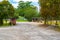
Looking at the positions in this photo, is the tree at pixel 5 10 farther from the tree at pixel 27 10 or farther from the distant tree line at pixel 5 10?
the tree at pixel 27 10

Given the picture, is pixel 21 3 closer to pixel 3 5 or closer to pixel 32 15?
pixel 32 15

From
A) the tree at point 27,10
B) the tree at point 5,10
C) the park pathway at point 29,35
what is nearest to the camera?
the park pathway at point 29,35

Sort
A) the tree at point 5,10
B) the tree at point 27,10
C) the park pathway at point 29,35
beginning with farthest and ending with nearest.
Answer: the tree at point 27,10, the tree at point 5,10, the park pathway at point 29,35

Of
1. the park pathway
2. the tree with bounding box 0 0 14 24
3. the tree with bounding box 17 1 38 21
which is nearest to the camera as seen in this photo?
the park pathway

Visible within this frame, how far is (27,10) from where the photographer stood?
57031 millimetres

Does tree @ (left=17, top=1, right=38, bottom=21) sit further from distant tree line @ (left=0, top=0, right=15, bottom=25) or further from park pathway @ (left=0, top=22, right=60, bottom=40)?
park pathway @ (left=0, top=22, right=60, bottom=40)

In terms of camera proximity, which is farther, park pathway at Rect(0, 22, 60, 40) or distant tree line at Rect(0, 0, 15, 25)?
distant tree line at Rect(0, 0, 15, 25)

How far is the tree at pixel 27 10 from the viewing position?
52031mm

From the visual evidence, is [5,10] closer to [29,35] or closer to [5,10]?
[5,10]

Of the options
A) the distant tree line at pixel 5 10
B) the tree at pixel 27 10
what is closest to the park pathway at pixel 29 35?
the distant tree line at pixel 5 10

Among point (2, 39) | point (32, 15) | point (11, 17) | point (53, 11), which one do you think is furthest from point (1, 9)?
point (32, 15)

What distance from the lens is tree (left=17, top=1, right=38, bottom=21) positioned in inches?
2048

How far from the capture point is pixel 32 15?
5166cm

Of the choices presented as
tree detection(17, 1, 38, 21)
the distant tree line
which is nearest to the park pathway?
the distant tree line
